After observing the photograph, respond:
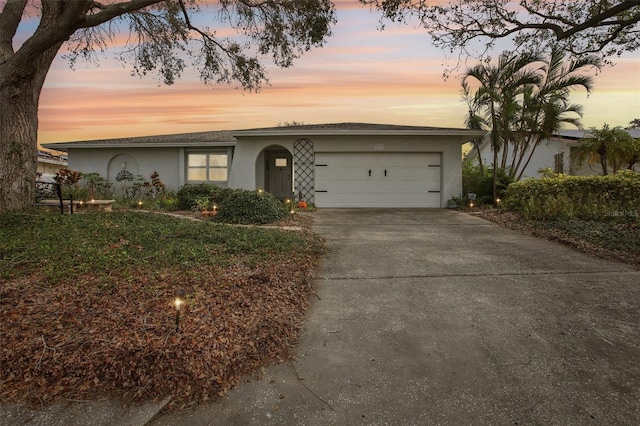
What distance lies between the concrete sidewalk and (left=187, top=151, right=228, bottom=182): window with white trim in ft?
34.8

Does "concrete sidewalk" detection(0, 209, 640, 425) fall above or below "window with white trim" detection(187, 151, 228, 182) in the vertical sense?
below

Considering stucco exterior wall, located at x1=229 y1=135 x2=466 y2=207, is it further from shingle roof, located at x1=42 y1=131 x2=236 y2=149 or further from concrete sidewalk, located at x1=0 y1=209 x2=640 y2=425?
concrete sidewalk, located at x1=0 y1=209 x2=640 y2=425

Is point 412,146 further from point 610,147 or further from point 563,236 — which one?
point 610,147

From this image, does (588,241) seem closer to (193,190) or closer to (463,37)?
(463,37)

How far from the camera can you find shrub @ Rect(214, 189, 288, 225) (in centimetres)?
801

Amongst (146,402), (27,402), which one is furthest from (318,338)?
(27,402)

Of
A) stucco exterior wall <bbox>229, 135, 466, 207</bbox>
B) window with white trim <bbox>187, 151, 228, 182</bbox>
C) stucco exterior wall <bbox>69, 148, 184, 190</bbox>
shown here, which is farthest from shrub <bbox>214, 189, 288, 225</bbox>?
stucco exterior wall <bbox>69, 148, 184, 190</bbox>

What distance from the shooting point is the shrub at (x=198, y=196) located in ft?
34.4

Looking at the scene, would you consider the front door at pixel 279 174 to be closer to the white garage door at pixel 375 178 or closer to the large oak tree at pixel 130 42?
the white garage door at pixel 375 178

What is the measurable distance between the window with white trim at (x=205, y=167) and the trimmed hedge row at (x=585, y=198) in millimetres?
10888

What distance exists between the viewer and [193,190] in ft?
35.9

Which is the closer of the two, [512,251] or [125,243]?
[125,243]

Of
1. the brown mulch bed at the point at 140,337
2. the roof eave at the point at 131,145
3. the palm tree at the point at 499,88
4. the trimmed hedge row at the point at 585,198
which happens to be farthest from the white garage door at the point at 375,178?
the brown mulch bed at the point at 140,337

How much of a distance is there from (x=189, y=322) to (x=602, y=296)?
4298 mm
